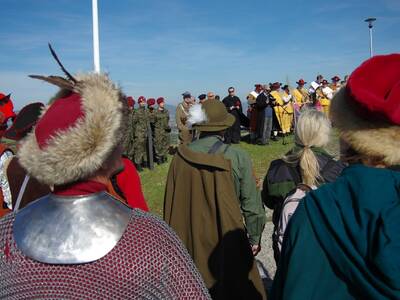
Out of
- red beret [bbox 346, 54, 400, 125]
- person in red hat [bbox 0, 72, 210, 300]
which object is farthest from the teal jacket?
person in red hat [bbox 0, 72, 210, 300]

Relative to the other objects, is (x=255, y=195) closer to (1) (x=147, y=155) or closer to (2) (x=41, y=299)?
(2) (x=41, y=299)

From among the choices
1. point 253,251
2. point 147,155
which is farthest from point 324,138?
point 147,155

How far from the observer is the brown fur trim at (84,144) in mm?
1419

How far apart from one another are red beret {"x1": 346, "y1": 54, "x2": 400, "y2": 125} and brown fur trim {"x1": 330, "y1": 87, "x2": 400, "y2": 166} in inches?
1.5

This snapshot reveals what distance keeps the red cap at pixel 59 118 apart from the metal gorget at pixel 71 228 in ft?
0.69

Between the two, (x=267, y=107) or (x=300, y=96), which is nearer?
(x=267, y=107)

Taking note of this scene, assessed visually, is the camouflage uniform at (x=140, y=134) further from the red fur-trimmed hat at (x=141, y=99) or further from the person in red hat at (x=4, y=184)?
the person in red hat at (x=4, y=184)

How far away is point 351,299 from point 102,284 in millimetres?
820

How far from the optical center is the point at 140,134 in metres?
12.8

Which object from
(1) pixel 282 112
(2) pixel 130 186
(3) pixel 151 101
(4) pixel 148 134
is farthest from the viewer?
(1) pixel 282 112

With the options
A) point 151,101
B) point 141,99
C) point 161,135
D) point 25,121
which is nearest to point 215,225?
point 25,121

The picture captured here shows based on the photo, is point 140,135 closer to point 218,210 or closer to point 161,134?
point 161,134

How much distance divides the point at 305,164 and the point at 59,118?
198 cm

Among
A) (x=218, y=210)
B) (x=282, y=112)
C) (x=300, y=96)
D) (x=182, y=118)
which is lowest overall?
(x=218, y=210)
